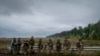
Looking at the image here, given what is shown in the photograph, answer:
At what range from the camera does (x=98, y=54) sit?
52.1 m

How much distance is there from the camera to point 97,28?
5502 inches

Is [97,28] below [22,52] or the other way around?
the other way around

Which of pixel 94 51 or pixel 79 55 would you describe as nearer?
pixel 79 55

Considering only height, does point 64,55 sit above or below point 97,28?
below

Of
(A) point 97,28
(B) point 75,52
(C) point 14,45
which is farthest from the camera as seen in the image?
(A) point 97,28

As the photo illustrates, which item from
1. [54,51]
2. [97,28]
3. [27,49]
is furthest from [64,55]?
[97,28]

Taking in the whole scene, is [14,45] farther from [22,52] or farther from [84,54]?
[84,54]

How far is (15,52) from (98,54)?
14.4 m

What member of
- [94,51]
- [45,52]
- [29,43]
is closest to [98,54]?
[94,51]

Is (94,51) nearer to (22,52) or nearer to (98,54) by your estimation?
(98,54)

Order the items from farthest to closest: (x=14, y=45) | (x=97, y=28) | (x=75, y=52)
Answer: (x=97, y=28)
(x=75, y=52)
(x=14, y=45)

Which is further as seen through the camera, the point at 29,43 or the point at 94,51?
the point at 94,51

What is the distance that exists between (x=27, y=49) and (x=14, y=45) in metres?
2.23

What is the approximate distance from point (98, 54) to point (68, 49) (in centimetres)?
526
